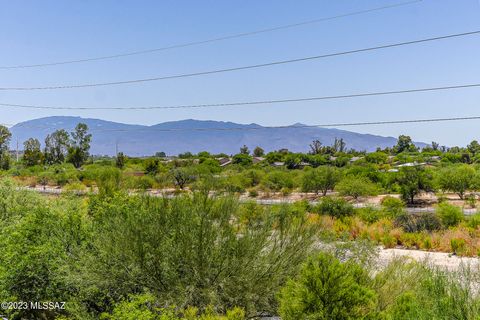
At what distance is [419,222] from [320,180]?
75.9ft

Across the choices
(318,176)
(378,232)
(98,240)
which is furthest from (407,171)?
(98,240)

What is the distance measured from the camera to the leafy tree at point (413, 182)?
40500 mm

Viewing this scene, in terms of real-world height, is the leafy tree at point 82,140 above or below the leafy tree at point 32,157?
above

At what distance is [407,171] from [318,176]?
9.83 meters

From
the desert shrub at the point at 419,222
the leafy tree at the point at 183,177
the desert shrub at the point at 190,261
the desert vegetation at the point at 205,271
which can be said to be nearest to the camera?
the desert vegetation at the point at 205,271

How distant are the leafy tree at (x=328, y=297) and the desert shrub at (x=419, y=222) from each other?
18.9m

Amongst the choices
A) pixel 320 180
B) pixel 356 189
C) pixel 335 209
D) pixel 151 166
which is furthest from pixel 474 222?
pixel 151 166

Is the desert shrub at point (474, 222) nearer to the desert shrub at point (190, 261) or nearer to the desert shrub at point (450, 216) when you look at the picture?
the desert shrub at point (450, 216)

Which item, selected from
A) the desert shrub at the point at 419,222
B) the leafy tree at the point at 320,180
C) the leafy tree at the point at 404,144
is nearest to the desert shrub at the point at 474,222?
the desert shrub at the point at 419,222

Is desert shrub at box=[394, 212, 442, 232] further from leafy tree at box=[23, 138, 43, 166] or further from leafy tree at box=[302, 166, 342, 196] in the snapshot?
leafy tree at box=[23, 138, 43, 166]

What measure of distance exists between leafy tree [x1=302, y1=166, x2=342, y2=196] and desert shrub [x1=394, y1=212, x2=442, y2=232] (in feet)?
70.1

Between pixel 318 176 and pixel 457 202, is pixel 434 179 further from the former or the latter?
pixel 318 176

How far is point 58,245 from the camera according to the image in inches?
459

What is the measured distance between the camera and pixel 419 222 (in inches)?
1024
